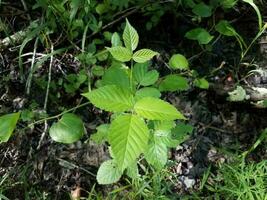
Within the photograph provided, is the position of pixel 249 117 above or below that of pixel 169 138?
below

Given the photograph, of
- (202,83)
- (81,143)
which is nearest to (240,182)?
(202,83)

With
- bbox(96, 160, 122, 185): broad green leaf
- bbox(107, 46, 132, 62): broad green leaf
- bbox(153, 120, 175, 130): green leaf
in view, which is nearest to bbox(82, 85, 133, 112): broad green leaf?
bbox(107, 46, 132, 62): broad green leaf

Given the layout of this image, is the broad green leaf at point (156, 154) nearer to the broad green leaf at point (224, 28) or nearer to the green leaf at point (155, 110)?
the green leaf at point (155, 110)

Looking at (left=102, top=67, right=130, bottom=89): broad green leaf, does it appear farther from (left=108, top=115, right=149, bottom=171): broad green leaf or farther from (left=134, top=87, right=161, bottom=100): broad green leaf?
(left=108, top=115, right=149, bottom=171): broad green leaf

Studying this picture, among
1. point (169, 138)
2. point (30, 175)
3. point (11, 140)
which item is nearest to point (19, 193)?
point (30, 175)

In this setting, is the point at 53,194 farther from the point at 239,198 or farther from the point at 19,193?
the point at 239,198

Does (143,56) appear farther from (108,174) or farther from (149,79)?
(108,174)

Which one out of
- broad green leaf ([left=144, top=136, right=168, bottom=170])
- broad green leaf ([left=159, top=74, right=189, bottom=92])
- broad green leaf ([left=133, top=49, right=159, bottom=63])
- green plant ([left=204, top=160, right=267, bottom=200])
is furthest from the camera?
green plant ([left=204, top=160, right=267, bottom=200])
